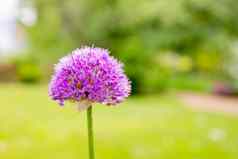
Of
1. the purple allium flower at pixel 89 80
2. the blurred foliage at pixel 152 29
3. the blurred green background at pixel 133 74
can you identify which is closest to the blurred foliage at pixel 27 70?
the blurred green background at pixel 133 74

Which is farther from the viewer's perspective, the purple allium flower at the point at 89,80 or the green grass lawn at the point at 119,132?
the green grass lawn at the point at 119,132

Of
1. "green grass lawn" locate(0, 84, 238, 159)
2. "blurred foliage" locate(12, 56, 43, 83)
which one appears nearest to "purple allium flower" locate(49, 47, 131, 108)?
"green grass lawn" locate(0, 84, 238, 159)

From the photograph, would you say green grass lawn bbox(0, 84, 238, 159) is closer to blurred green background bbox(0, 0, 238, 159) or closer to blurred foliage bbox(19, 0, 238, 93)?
blurred green background bbox(0, 0, 238, 159)

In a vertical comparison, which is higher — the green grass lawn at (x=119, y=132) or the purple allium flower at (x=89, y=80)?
the purple allium flower at (x=89, y=80)

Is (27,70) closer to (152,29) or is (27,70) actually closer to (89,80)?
(152,29)

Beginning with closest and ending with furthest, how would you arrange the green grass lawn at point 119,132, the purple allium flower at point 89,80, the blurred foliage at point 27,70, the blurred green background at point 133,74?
the purple allium flower at point 89,80 → the green grass lawn at point 119,132 → the blurred green background at point 133,74 → the blurred foliage at point 27,70

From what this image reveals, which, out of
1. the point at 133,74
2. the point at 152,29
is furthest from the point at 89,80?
the point at 152,29

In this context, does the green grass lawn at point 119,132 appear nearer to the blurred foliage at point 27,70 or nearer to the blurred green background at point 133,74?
the blurred green background at point 133,74
